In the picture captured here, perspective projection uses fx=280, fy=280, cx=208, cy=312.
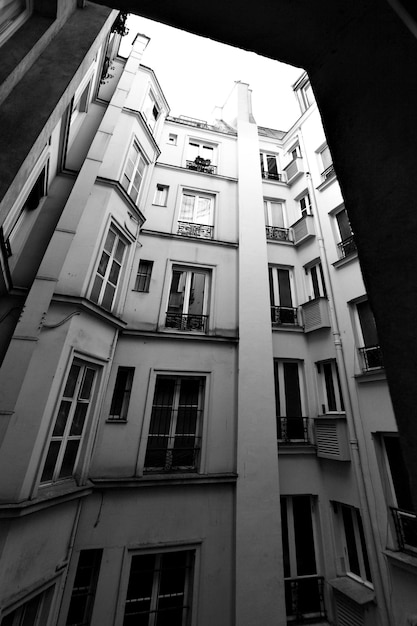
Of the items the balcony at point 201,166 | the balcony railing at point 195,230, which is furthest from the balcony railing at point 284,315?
the balcony at point 201,166

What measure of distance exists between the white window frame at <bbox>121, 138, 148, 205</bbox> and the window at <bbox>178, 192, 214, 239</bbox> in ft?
5.36

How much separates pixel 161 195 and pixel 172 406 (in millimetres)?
7478

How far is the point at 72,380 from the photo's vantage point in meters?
6.21

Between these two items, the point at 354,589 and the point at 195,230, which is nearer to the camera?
the point at 354,589

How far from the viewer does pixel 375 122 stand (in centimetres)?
125

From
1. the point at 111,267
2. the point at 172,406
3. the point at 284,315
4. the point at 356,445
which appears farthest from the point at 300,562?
the point at 111,267

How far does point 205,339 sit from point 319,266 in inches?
205

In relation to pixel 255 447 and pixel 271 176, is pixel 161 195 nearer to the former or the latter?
pixel 271 176

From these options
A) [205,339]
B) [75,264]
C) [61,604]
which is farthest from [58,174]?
[61,604]

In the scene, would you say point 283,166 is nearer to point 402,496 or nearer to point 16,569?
point 402,496

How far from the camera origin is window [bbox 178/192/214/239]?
990cm

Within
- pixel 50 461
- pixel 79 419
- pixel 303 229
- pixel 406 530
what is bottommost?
pixel 406 530

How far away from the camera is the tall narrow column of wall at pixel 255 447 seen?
584 centimetres

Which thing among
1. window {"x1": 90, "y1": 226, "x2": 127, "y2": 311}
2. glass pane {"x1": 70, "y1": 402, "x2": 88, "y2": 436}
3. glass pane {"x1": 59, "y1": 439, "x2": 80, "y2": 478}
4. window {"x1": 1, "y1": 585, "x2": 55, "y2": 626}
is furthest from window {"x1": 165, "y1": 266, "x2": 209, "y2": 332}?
window {"x1": 1, "y1": 585, "x2": 55, "y2": 626}
